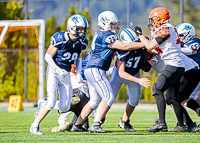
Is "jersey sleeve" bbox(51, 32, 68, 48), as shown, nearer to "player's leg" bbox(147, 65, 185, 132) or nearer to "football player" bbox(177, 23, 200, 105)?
"player's leg" bbox(147, 65, 185, 132)

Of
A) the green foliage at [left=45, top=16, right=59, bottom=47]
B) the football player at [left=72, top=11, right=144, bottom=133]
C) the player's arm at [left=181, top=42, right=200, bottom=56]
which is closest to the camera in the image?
the football player at [left=72, top=11, right=144, bottom=133]

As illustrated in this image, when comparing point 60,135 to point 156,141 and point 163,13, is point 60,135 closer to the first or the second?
point 156,141

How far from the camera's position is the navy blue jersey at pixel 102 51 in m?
5.51

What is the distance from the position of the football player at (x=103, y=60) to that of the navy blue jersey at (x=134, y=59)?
0.56 ft

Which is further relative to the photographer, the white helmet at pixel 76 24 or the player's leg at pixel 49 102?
the white helmet at pixel 76 24

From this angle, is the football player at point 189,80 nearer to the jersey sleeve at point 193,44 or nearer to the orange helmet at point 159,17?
the jersey sleeve at point 193,44

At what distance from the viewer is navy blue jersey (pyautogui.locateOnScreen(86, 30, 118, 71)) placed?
551 centimetres

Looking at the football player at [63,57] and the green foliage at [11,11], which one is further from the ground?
the green foliage at [11,11]

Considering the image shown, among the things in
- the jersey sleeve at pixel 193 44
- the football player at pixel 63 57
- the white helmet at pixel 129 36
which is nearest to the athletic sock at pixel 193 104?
the jersey sleeve at pixel 193 44

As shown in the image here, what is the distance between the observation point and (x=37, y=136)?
5.16 metres

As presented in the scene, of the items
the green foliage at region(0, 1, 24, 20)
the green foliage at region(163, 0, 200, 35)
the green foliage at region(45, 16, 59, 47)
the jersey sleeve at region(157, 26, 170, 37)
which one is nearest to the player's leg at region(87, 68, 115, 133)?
the jersey sleeve at region(157, 26, 170, 37)

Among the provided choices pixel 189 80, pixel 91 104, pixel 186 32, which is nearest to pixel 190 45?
pixel 186 32

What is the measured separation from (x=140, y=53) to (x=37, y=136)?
1.88 m

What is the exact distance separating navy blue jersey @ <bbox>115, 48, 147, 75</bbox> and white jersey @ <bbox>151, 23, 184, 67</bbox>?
378mm
